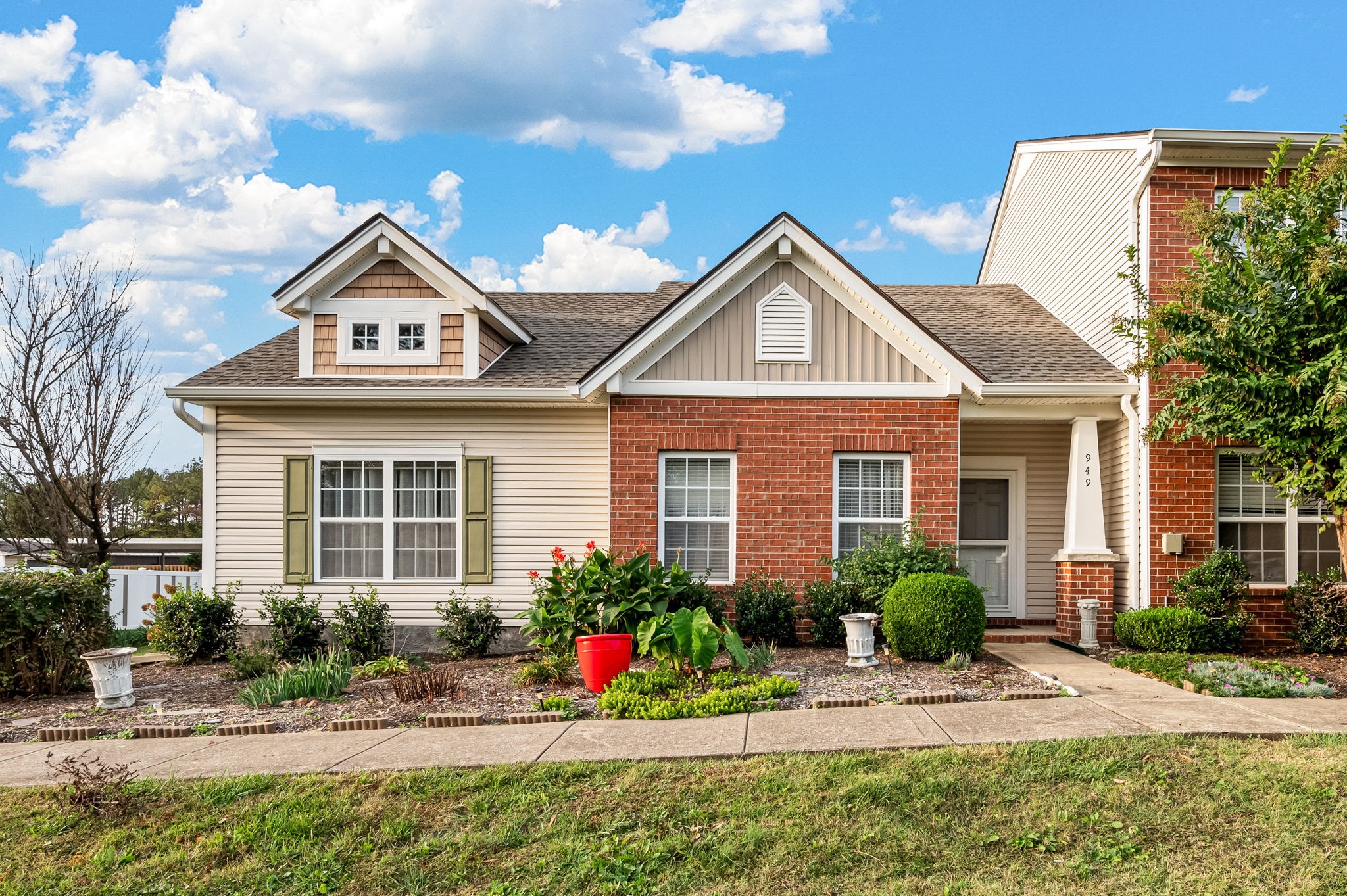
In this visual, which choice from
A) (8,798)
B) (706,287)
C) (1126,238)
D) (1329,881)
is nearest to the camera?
(1329,881)

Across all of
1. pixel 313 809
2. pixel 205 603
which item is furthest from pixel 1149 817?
pixel 205 603

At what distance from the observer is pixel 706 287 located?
11734mm

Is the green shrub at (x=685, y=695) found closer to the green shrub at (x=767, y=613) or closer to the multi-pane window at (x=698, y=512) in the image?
the green shrub at (x=767, y=613)

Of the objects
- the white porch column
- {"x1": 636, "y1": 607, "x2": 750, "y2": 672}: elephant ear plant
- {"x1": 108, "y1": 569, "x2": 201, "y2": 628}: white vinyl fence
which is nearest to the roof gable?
→ the white porch column

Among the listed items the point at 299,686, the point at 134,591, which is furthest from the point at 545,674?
the point at 134,591

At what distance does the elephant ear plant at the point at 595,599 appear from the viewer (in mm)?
10430

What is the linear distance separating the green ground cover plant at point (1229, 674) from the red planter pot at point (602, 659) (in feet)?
16.9

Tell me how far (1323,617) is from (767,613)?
650 centimetres

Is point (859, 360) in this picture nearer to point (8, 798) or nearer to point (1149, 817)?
point (1149, 817)

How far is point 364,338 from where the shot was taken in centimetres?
1296

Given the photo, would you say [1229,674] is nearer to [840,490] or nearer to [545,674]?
[840,490]

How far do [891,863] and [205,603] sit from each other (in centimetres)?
989

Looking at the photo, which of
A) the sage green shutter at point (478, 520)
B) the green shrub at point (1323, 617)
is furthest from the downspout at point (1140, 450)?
the sage green shutter at point (478, 520)

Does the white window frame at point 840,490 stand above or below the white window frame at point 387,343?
below
